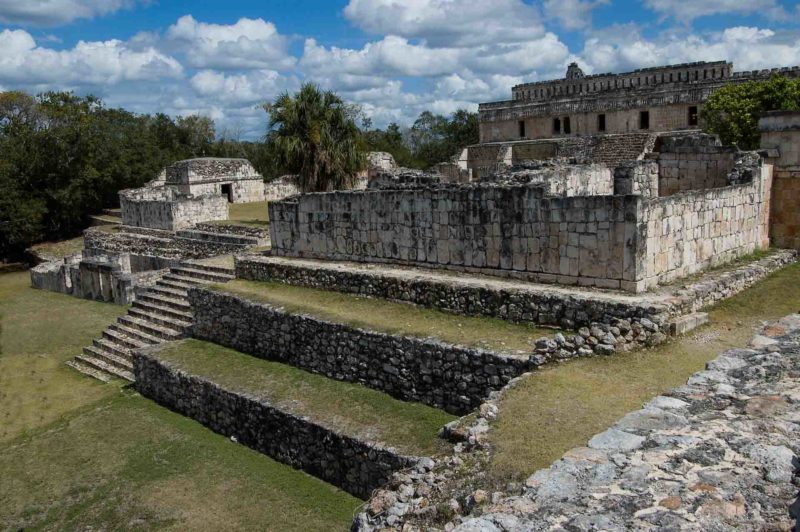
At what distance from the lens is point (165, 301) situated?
15992mm

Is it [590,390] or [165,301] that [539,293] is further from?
[165,301]

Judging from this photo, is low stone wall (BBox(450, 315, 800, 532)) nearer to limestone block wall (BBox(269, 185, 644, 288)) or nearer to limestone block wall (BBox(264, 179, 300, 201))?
limestone block wall (BBox(269, 185, 644, 288))

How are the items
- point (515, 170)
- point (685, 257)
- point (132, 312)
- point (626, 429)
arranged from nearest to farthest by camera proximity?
point (626, 429), point (685, 257), point (515, 170), point (132, 312)

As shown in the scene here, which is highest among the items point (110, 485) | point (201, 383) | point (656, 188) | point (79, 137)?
point (79, 137)

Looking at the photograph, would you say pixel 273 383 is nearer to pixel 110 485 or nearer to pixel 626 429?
pixel 110 485

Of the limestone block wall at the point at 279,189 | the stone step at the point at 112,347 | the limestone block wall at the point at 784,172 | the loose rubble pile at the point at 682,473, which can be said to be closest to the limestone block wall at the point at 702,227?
the limestone block wall at the point at 784,172

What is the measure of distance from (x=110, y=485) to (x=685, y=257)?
9.11 m

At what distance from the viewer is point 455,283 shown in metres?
10.9

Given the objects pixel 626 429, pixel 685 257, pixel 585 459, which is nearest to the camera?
pixel 585 459

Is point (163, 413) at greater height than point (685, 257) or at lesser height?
lesser

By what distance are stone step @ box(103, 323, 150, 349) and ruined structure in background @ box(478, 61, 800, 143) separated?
21.7 m

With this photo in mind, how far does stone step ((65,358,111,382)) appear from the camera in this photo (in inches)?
556

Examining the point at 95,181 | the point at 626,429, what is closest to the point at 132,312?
the point at 626,429

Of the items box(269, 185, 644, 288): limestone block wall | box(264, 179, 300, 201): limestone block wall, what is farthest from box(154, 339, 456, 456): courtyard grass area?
box(264, 179, 300, 201): limestone block wall
